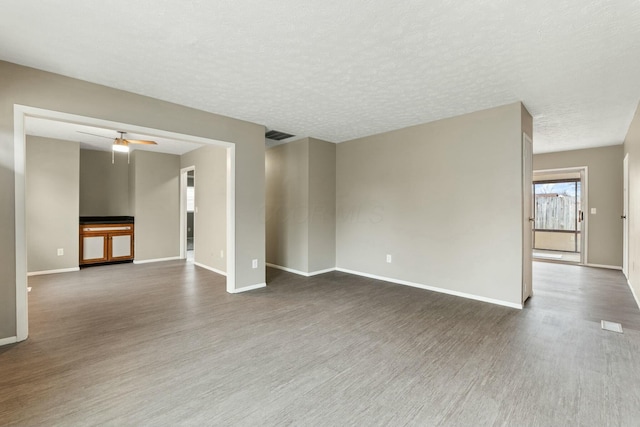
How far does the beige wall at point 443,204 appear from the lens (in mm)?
3584

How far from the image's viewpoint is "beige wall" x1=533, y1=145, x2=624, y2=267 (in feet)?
18.7

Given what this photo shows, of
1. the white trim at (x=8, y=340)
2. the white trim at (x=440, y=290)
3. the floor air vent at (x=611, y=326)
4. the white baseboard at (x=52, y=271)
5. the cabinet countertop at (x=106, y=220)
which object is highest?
the cabinet countertop at (x=106, y=220)

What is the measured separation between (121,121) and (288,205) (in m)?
3.07

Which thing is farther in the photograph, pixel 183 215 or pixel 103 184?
pixel 183 215

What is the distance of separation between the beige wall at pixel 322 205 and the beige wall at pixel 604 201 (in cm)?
524

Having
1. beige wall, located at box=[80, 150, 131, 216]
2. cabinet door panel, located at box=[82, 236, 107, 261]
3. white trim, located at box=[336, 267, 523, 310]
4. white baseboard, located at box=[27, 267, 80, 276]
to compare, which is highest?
beige wall, located at box=[80, 150, 131, 216]

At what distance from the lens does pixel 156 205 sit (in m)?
6.72

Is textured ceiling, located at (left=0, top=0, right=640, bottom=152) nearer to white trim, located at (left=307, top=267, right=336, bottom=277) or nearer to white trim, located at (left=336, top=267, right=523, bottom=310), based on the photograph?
white trim, located at (left=336, top=267, right=523, bottom=310)

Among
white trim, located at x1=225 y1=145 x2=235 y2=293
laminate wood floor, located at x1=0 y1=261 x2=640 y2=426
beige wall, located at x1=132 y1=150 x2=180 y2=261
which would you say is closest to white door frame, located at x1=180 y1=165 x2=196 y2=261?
beige wall, located at x1=132 y1=150 x2=180 y2=261

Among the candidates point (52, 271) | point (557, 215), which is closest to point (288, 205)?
point (52, 271)

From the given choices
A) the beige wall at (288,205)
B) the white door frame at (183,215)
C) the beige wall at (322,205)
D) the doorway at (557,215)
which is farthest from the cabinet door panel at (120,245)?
the doorway at (557,215)

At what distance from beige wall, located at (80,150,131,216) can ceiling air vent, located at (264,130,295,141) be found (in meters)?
3.97

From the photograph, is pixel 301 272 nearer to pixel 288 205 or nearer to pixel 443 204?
pixel 288 205

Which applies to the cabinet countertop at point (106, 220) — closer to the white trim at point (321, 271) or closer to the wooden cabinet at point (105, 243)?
the wooden cabinet at point (105, 243)
